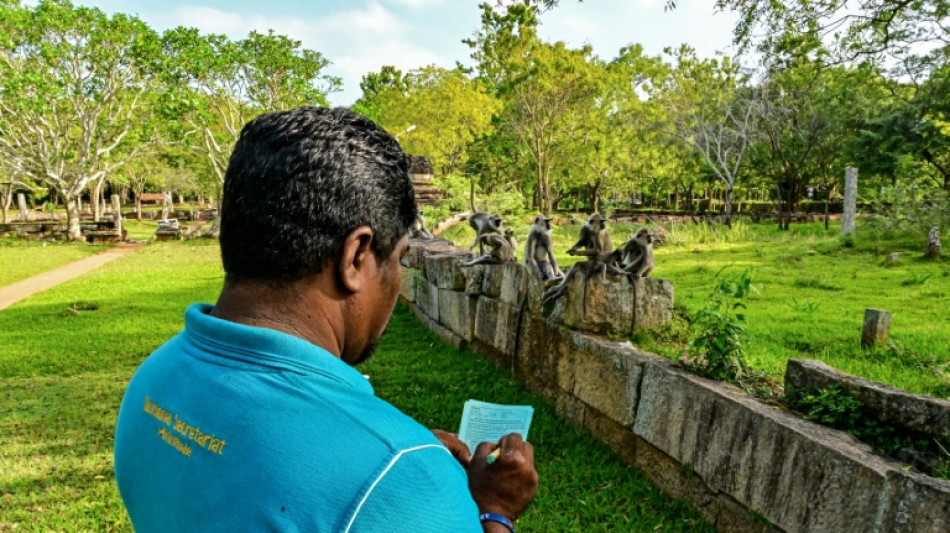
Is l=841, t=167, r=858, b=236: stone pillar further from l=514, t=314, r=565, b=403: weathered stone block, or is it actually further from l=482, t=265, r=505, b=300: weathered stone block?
l=514, t=314, r=565, b=403: weathered stone block

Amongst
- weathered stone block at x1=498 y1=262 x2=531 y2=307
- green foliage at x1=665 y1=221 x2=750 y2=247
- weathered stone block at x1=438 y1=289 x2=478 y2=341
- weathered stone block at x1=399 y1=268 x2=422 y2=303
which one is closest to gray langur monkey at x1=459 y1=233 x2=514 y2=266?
weathered stone block at x1=438 y1=289 x2=478 y2=341

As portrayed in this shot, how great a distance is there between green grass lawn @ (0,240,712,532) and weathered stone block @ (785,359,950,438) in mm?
935

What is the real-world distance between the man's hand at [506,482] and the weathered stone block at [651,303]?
11.5 ft

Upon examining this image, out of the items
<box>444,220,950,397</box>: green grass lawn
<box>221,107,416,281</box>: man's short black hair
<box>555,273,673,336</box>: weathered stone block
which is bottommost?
<box>444,220,950,397</box>: green grass lawn

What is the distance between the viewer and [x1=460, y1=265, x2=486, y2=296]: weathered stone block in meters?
6.81

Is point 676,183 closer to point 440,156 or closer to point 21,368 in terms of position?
point 440,156

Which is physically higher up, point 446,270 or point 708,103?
point 708,103

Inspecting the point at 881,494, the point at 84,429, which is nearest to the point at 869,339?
the point at 881,494

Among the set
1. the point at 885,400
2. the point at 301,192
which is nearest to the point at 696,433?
the point at 885,400

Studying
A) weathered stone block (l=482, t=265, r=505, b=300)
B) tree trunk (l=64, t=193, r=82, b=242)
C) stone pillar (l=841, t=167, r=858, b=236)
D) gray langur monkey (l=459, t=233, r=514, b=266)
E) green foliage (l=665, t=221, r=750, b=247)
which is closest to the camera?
weathered stone block (l=482, t=265, r=505, b=300)

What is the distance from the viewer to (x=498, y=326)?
614 centimetres

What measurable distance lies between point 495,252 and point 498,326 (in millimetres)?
1182

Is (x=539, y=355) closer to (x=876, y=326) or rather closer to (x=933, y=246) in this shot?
(x=876, y=326)

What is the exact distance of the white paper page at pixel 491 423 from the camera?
1.77 meters
